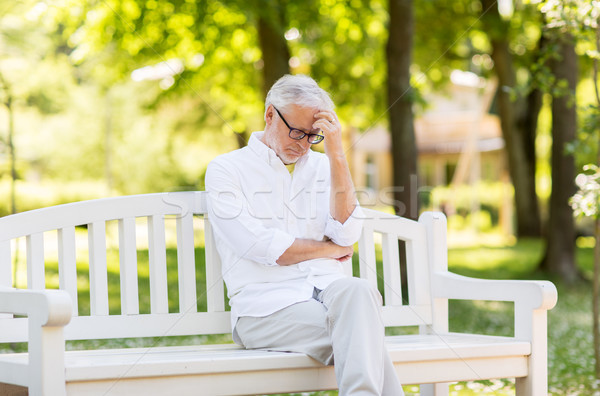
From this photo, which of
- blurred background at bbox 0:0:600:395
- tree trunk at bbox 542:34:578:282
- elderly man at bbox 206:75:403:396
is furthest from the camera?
tree trunk at bbox 542:34:578:282

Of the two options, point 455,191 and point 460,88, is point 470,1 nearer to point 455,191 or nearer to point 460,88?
point 455,191

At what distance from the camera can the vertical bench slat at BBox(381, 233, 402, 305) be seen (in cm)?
371

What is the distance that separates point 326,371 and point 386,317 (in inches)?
31.3

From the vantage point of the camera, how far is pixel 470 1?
45.2 ft

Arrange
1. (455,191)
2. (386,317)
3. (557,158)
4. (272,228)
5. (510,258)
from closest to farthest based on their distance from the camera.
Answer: (272,228)
(386,317)
(557,158)
(510,258)
(455,191)

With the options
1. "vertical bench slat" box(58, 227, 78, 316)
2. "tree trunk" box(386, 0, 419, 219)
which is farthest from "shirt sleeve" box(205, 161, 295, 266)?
"tree trunk" box(386, 0, 419, 219)

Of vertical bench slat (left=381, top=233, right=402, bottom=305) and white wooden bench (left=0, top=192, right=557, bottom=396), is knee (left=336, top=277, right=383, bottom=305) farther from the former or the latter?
vertical bench slat (left=381, top=233, right=402, bottom=305)

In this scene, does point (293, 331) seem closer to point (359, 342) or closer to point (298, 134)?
point (359, 342)

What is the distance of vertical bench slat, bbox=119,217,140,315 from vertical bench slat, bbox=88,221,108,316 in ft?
0.26

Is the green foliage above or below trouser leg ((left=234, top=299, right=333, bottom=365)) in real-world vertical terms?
above

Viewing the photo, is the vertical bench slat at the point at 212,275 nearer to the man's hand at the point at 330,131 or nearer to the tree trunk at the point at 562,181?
the man's hand at the point at 330,131

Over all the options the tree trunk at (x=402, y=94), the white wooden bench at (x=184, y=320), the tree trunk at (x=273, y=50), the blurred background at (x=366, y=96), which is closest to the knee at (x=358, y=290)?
the white wooden bench at (x=184, y=320)

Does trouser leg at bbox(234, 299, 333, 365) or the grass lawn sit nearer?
trouser leg at bbox(234, 299, 333, 365)

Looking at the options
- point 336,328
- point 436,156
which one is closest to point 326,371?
point 336,328
